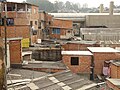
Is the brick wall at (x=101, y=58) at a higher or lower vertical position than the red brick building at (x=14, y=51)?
lower

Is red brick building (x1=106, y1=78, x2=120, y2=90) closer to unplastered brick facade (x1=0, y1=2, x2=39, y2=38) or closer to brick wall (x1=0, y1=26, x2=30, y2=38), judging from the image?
brick wall (x1=0, y1=26, x2=30, y2=38)

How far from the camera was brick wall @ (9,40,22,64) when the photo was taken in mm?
17562

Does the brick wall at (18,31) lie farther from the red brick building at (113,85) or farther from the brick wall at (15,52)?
the red brick building at (113,85)

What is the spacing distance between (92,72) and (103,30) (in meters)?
19.2

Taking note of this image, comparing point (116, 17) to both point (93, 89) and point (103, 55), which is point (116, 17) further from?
point (93, 89)

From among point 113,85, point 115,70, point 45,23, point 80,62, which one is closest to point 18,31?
point 80,62

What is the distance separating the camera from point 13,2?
31.9 metres

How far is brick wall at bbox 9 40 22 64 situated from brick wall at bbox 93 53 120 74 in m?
7.39

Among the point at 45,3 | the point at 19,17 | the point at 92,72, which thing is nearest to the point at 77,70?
the point at 92,72

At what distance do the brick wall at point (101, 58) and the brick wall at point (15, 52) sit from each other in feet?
24.3

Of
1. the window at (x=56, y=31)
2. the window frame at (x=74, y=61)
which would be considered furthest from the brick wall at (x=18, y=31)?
the window at (x=56, y=31)

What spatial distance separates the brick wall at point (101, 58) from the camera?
22.5 metres

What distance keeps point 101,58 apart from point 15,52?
325 inches

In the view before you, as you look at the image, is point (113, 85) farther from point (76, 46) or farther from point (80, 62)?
point (76, 46)
